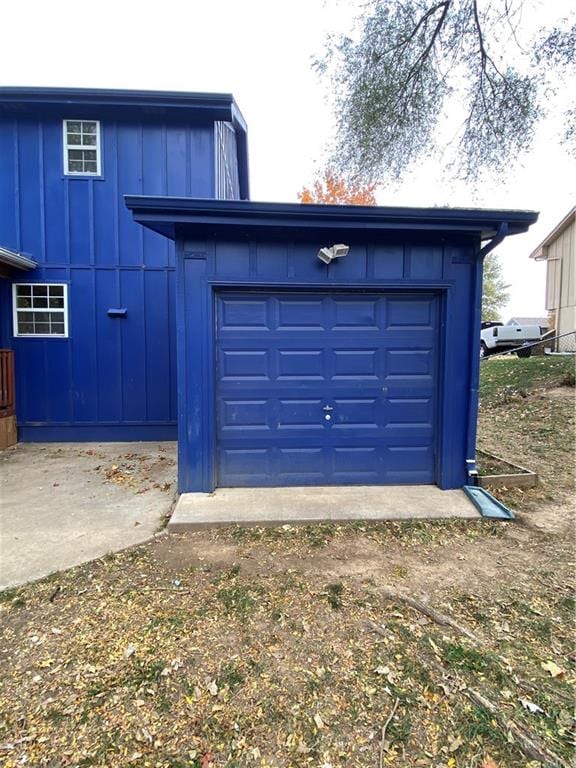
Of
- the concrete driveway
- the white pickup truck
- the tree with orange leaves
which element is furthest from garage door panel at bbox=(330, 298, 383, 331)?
the white pickup truck

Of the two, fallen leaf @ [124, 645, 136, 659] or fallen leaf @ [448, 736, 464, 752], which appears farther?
fallen leaf @ [124, 645, 136, 659]

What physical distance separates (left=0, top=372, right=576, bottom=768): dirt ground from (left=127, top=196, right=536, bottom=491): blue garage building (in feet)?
3.53

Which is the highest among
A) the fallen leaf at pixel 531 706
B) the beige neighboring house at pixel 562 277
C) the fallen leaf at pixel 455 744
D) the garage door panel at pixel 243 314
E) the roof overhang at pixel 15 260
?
the beige neighboring house at pixel 562 277

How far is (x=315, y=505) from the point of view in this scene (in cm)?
418

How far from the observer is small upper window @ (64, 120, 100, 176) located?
7.20 meters

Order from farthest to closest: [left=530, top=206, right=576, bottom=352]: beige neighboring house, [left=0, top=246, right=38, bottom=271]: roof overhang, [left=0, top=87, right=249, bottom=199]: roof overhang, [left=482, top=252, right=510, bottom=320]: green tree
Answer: [left=482, top=252, right=510, bottom=320]: green tree
[left=530, top=206, right=576, bottom=352]: beige neighboring house
[left=0, top=87, right=249, bottom=199]: roof overhang
[left=0, top=246, right=38, bottom=271]: roof overhang

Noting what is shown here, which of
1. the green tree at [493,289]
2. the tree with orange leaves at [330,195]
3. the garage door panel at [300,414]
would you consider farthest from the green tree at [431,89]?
the green tree at [493,289]

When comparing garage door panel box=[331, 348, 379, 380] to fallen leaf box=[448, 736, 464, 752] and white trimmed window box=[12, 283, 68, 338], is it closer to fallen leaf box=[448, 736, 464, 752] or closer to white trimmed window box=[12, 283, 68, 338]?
fallen leaf box=[448, 736, 464, 752]

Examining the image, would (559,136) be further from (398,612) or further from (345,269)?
(398,612)

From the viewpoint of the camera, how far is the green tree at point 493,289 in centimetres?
4259

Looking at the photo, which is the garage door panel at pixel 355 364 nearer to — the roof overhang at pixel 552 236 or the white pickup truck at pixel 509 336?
the white pickup truck at pixel 509 336

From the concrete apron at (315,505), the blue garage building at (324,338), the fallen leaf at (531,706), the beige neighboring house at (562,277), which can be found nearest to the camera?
the fallen leaf at (531,706)

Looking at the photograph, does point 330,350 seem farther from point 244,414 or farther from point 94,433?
point 94,433

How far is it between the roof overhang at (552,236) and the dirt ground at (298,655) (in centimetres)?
1820
